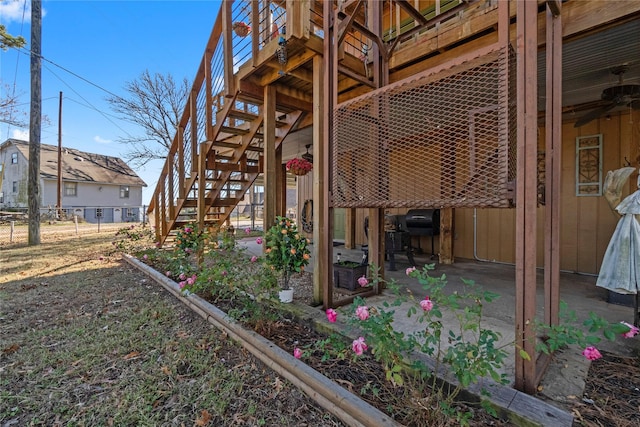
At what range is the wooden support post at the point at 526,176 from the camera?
4.77ft

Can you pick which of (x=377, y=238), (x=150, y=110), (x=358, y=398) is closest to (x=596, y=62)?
(x=377, y=238)

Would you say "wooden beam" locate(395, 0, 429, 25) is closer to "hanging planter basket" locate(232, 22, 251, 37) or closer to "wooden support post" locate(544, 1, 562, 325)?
"wooden support post" locate(544, 1, 562, 325)

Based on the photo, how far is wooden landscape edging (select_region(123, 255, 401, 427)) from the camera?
4.55ft

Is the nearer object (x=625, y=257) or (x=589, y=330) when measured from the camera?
(x=589, y=330)

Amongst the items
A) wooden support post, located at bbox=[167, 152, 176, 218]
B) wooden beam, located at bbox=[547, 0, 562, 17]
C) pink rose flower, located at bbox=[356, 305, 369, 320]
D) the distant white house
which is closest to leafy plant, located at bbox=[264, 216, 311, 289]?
pink rose flower, located at bbox=[356, 305, 369, 320]

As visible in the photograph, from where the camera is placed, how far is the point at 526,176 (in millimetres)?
1474

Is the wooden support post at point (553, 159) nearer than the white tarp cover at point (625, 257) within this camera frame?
Yes

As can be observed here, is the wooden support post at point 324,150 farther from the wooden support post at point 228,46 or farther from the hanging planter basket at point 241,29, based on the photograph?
the hanging planter basket at point 241,29

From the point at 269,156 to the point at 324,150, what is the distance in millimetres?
1080

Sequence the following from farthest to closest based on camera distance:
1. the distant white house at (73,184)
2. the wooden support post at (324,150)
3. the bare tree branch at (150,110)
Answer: the distant white house at (73,184) < the bare tree branch at (150,110) < the wooden support post at (324,150)

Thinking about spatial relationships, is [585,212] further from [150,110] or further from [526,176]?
[150,110]

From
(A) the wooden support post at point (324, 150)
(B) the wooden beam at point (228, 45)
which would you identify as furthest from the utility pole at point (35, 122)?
(A) the wooden support post at point (324, 150)

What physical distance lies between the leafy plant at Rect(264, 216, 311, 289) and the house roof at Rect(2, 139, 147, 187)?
70.1ft

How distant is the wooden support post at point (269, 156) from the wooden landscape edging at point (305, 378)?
1.23 metres
